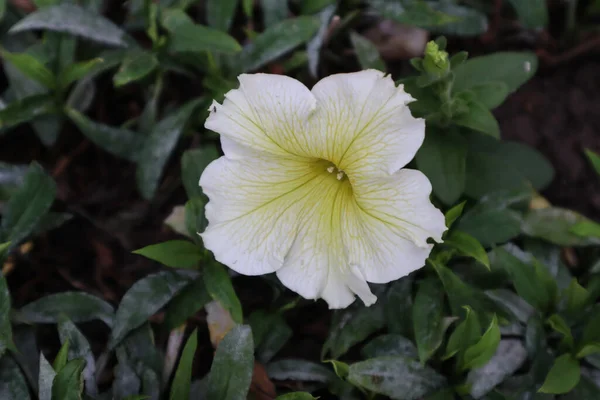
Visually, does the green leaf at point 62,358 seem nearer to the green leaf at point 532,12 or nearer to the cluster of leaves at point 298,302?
the cluster of leaves at point 298,302

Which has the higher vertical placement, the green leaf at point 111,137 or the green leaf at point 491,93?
the green leaf at point 491,93

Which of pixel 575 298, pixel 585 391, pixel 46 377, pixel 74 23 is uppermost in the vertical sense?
pixel 74 23

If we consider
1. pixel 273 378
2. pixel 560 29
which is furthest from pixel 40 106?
pixel 560 29

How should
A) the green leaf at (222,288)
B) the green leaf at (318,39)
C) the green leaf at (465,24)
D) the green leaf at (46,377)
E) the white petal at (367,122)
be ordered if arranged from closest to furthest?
the white petal at (367,122) < the green leaf at (46,377) < the green leaf at (222,288) < the green leaf at (318,39) < the green leaf at (465,24)

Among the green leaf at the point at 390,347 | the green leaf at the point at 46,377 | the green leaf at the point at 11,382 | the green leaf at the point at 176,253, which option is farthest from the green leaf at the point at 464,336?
the green leaf at the point at 11,382

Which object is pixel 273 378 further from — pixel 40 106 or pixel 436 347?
pixel 40 106

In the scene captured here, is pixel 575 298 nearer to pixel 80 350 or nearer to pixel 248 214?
pixel 248 214

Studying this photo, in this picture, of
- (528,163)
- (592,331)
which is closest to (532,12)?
(528,163)

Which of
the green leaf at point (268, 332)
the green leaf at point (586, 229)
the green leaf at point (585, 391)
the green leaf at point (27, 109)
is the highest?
the green leaf at point (27, 109)
